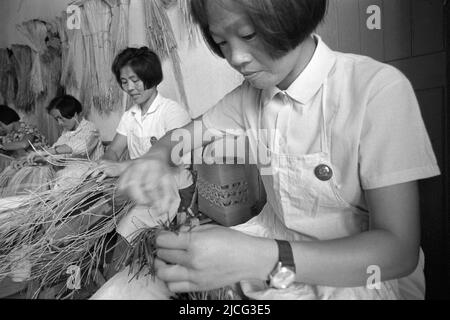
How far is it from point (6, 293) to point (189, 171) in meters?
0.44

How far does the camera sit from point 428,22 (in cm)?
53

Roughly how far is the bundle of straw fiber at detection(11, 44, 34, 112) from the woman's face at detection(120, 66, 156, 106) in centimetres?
22

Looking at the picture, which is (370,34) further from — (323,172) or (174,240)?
(174,240)

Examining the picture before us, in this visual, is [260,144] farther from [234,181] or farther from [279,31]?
[279,31]

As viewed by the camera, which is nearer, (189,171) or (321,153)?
(321,153)

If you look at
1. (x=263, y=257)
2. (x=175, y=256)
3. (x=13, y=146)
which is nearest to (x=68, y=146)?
(x=13, y=146)

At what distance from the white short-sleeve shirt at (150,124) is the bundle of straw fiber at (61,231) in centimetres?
9

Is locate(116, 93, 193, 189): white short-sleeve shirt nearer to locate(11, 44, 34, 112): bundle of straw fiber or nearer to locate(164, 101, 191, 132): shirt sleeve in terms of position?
locate(164, 101, 191, 132): shirt sleeve

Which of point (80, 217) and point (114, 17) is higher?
point (114, 17)

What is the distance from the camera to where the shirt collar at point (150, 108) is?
65cm

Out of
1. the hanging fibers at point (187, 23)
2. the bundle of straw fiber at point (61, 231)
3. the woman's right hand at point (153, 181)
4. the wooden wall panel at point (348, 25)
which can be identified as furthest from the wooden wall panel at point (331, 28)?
the bundle of straw fiber at point (61, 231)

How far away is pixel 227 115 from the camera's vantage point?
0.64 meters
